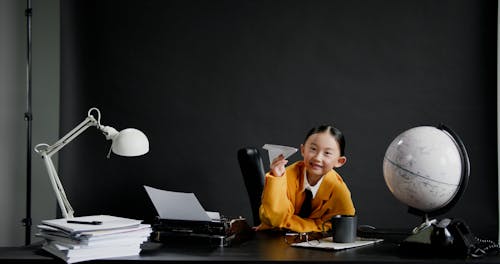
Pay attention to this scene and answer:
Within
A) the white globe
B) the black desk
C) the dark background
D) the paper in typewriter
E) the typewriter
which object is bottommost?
the black desk

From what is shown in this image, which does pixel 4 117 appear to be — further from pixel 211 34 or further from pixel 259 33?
pixel 259 33

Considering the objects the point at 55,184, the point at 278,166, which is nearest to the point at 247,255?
the point at 278,166

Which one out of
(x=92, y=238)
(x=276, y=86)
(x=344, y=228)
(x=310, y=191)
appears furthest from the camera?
(x=276, y=86)

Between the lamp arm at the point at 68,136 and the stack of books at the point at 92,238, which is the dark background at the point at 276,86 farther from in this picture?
the stack of books at the point at 92,238

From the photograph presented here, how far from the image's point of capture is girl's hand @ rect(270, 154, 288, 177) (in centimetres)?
240

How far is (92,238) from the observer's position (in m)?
1.91

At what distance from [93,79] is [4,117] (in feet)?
1.92

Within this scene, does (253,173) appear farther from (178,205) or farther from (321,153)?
(178,205)

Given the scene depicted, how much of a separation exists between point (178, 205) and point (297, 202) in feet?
2.12

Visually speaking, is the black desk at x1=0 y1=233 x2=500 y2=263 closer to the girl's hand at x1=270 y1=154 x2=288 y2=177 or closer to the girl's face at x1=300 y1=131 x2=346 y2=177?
the girl's hand at x1=270 y1=154 x2=288 y2=177

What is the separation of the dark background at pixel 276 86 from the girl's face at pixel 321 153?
1.43 m

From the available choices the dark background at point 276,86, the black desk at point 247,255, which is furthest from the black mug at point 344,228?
the dark background at point 276,86

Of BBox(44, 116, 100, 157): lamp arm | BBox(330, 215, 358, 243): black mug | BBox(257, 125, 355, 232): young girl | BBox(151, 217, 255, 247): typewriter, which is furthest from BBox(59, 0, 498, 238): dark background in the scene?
BBox(330, 215, 358, 243): black mug

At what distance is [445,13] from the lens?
419 centimetres
